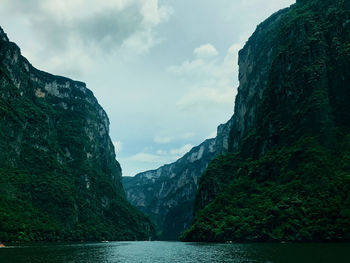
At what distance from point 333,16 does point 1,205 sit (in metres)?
204

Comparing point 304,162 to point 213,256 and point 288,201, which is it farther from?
point 213,256

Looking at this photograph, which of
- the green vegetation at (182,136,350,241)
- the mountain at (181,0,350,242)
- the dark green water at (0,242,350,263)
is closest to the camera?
the dark green water at (0,242,350,263)

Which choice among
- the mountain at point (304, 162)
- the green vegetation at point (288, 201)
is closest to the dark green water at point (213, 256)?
the green vegetation at point (288, 201)

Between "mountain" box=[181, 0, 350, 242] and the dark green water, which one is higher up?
"mountain" box=[181, 0, 350, 242]

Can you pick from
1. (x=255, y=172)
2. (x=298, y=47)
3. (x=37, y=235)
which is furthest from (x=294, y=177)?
(x=37, y=235)

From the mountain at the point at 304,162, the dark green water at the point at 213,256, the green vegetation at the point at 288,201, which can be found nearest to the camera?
the dark green water at the point at 213,256

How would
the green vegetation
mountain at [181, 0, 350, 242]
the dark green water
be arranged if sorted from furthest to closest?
mountain at [181, 0, 350, 242] < the green vegetation < the dark green water

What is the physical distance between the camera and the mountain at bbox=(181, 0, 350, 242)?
11956 centimetres

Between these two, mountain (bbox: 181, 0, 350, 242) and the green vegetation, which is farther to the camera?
mountain (bbox: 181, 0, 350, 242)

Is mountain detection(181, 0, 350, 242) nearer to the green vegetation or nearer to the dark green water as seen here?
the green vegetation

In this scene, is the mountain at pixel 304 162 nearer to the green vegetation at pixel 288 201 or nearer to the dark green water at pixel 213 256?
the green vegetation at pixel 288 201

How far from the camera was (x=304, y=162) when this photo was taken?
146m

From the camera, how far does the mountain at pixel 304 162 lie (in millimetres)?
119562

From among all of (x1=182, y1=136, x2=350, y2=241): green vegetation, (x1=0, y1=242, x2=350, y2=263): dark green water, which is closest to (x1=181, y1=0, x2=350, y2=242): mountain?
(x1=182, y1=136, x2=350, y2=241): green vegetation
